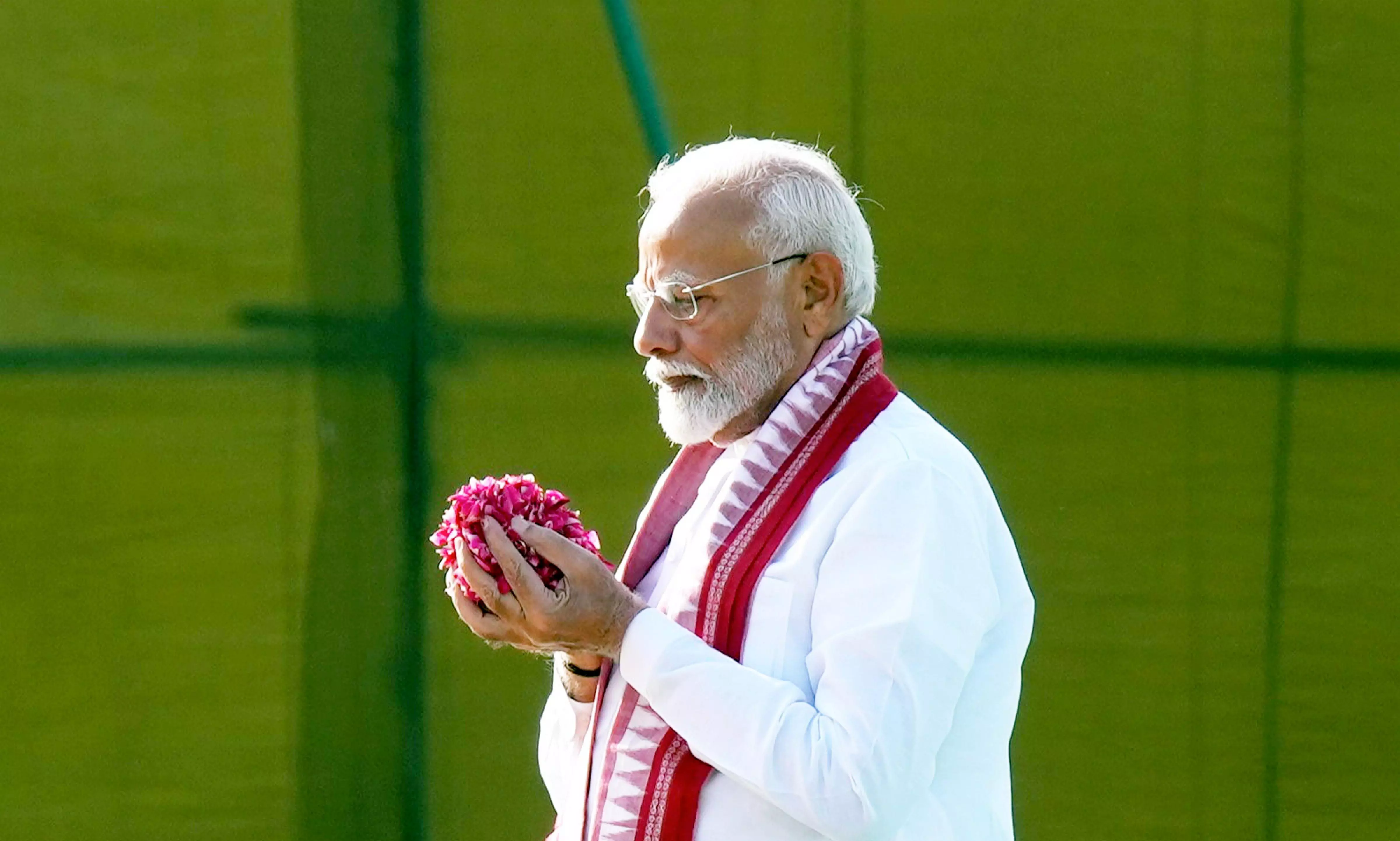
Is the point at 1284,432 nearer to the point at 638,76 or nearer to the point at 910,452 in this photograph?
the point at 638,76

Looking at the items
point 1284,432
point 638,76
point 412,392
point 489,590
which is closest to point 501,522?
point 489,590

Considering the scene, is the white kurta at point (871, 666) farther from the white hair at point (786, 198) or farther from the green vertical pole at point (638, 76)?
the green vertical pole at point (638, 76)

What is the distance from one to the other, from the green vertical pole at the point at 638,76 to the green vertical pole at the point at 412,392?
354 mm

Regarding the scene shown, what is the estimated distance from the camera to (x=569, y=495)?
3252mm

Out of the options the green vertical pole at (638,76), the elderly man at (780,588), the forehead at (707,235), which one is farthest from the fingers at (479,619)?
the green vertical pole at (638,76)

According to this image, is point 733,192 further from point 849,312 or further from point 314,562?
point 314,562

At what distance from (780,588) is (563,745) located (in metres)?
0.46

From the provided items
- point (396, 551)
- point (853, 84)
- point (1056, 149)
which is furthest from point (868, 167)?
point (396, 551)

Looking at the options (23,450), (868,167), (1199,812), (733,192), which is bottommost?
(1199,812)

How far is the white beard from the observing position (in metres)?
2.00

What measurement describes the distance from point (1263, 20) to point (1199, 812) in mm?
1554

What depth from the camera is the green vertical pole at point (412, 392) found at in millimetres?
3170

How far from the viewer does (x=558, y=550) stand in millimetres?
1870

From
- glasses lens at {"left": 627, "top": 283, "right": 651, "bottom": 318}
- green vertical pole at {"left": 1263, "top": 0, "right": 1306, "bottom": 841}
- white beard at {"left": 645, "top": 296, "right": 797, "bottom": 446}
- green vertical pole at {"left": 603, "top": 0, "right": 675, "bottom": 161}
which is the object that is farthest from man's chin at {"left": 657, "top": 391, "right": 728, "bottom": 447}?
green vertical pole at {"left": 1263, "top": 0, "right": 1306, "bottom": 841}
